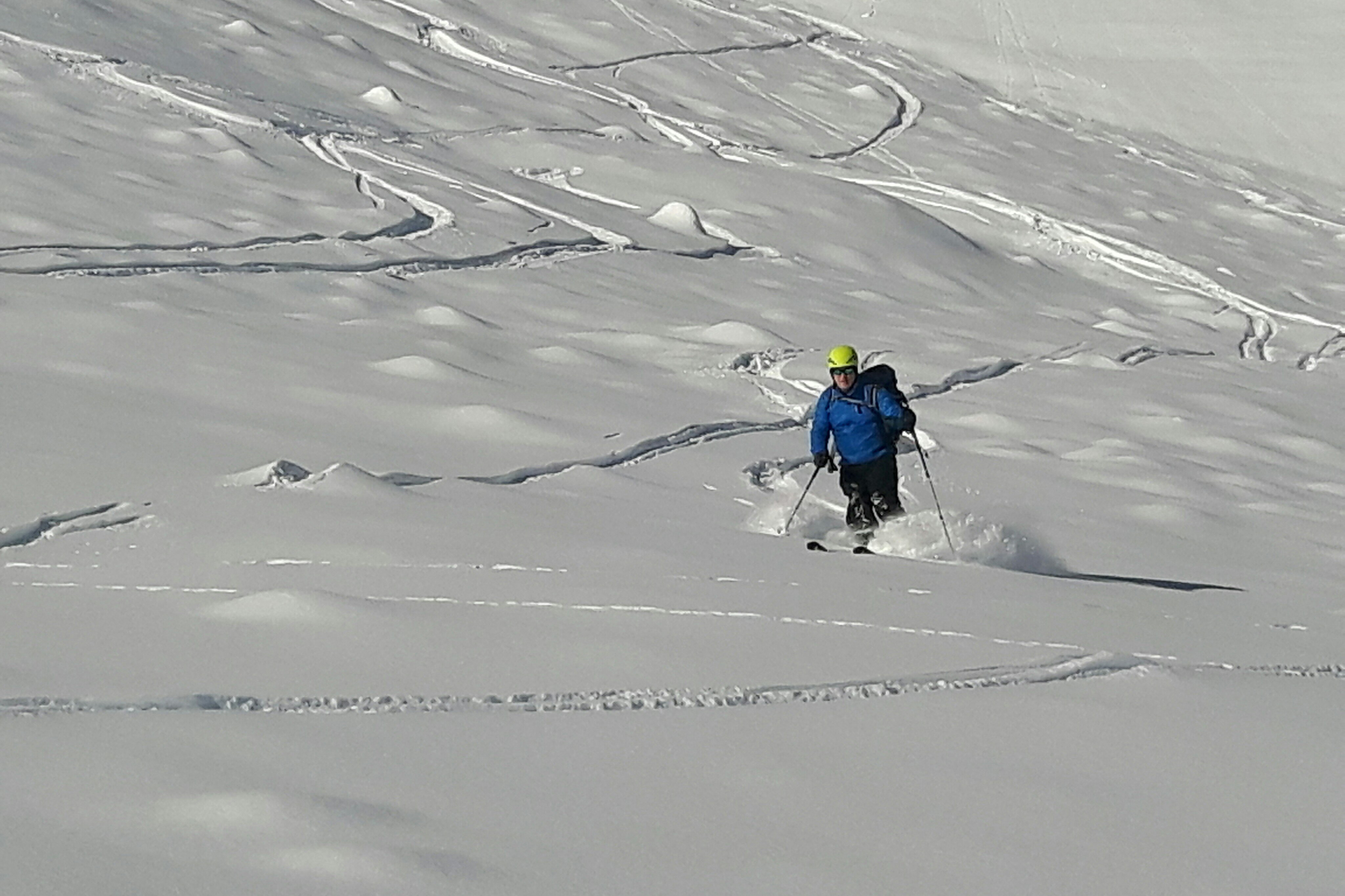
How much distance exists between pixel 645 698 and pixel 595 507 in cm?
281

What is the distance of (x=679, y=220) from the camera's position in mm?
15016

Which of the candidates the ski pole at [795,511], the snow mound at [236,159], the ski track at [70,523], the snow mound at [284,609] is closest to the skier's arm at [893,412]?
the ski pole at [795,511]

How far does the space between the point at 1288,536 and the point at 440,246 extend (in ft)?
22.2

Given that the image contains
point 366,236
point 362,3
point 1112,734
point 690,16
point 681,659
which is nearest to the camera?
point 1112,734

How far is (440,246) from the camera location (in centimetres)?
1252

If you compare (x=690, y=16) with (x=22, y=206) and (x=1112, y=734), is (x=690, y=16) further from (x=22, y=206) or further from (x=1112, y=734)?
(x=1112, y=734)

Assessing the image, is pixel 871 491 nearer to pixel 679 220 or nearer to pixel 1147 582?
pixel 1147 582

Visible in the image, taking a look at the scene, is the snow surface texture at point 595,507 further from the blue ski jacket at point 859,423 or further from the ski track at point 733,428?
the blue ski jacket at point 859,423

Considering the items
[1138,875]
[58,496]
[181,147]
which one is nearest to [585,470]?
[58,496]

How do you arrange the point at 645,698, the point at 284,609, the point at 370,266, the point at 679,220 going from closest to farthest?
the point at 645,698 < the point at 284,609 < the point at 370,266 < the point at 679,220

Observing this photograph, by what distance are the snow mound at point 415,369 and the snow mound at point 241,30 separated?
34.6 ft

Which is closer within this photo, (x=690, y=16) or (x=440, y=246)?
(x=440, y=246)

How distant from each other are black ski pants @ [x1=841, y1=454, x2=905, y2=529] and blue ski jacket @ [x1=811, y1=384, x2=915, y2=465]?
33 mm

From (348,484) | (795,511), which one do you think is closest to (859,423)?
(795,511)
